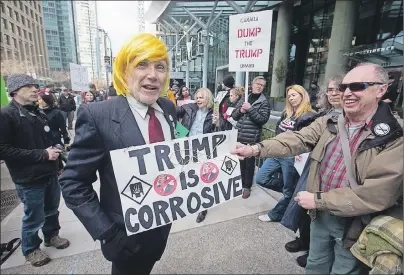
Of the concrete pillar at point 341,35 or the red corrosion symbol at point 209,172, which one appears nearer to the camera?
the red corrosion symbol at point 209,172

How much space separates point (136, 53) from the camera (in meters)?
1.34

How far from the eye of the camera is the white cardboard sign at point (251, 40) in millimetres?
3225

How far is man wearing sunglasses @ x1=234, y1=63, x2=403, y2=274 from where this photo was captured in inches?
54.9

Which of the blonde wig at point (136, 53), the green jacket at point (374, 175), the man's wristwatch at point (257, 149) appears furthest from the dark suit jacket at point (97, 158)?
the green jacket at point (374, 175)

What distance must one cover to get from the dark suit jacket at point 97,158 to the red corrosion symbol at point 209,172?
0.50 metres

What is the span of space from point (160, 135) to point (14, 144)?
1.80 metres

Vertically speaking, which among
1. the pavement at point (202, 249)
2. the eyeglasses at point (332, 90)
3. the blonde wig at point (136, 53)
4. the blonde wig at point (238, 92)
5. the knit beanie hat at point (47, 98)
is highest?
the blonde wig at point (136, 53)

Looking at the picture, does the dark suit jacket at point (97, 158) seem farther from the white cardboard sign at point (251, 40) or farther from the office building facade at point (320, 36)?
the office building facade at point (320, 36)

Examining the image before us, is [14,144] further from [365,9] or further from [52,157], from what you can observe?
[365,9]

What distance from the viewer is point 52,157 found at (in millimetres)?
2459

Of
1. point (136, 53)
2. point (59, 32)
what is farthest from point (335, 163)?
point (59, 32)

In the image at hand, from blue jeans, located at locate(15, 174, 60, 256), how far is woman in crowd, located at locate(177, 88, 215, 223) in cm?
210

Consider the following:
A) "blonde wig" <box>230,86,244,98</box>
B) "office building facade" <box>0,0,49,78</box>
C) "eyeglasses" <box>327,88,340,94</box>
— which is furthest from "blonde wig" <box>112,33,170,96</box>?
"office building facade" <box>0,0,49,78</box>

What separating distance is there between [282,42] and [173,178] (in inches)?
731
